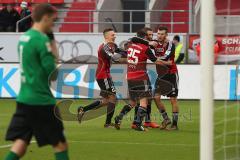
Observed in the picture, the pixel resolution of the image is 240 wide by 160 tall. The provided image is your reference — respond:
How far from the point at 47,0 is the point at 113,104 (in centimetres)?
1616

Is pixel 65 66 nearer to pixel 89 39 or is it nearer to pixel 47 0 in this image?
pixel 89 39

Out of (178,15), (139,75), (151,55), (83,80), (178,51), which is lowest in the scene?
(83,80)

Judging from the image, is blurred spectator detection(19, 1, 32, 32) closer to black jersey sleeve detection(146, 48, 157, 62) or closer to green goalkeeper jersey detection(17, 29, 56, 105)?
black jersey sleeve detection(146, 48, 157, 62)

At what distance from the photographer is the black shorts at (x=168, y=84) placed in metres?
14.9

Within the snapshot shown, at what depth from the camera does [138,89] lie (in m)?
14.9

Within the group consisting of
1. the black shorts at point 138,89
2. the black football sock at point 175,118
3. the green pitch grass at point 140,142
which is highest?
the black shorts at point 138,89

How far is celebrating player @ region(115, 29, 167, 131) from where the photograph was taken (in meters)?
14.6

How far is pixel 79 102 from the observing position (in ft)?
60.5

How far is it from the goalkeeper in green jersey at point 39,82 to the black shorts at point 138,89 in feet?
21.3

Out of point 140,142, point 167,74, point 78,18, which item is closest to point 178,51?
point 78,18

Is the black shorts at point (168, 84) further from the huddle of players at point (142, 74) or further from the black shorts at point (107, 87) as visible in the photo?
the black shorts at point (107, 87)

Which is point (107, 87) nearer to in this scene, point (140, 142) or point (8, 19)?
point (140, 142)

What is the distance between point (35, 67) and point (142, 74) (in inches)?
269

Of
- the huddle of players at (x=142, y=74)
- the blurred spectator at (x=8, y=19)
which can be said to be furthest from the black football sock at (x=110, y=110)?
the blurred spectator at (x=8, y=19)
